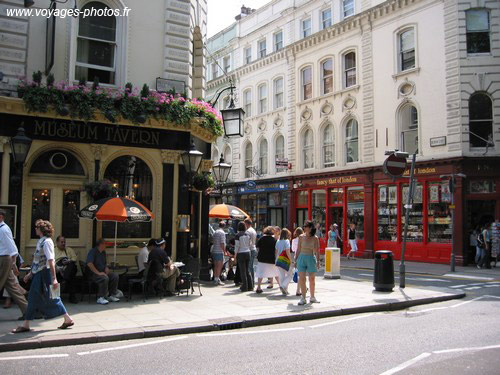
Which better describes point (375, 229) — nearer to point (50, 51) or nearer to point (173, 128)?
point (173, 128)

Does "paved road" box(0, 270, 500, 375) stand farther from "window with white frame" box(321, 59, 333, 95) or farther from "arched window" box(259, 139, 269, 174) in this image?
"arched window" box(259, 139, 269, 174)

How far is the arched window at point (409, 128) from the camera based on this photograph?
77.3 feet

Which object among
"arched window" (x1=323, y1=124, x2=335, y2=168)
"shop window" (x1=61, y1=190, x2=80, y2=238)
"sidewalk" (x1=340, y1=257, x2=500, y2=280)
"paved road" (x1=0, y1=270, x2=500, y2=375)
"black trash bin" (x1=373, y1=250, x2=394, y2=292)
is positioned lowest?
"paved road" (x1=0, y1=270, x2=500, y2=375)

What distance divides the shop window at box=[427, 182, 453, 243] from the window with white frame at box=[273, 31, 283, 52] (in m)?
14.9

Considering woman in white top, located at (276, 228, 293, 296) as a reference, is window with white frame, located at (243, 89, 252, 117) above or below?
above

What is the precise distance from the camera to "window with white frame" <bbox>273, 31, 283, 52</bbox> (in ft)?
105

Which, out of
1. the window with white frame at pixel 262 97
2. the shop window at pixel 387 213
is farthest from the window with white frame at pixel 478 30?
the window with white frame at pixel 262 97

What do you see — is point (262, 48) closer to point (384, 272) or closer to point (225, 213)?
point (225, 213)

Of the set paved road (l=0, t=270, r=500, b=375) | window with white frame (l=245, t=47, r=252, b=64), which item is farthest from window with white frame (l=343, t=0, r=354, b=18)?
paved road (l=0, t=270, r=500, b=375)

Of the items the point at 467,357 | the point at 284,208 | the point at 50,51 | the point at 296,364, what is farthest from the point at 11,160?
the point at 284,208

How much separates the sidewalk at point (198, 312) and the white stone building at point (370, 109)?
10.2 meters

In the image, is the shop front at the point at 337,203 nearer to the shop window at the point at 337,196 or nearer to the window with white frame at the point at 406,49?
the shop window at the point at 337,196

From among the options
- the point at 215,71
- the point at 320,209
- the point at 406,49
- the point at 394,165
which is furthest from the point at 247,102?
the point at 394,165

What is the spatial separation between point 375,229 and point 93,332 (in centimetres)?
1906
